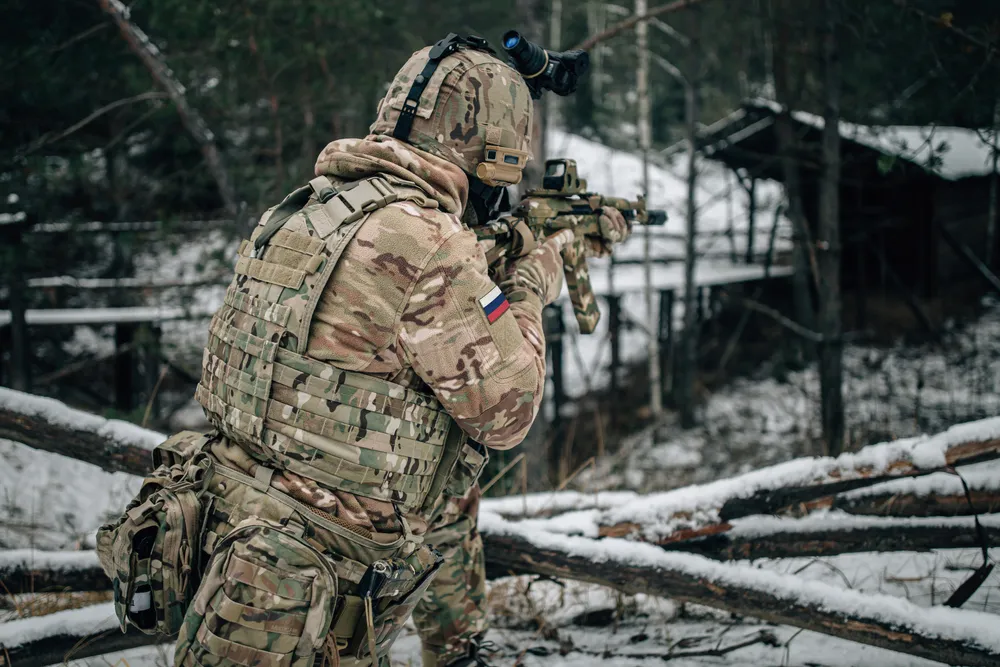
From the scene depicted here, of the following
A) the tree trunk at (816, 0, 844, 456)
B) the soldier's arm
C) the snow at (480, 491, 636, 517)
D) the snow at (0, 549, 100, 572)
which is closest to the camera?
the soldier's arm

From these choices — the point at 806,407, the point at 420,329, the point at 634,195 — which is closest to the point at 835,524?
the point at 420,329

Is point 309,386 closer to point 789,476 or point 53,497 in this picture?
point 789,476

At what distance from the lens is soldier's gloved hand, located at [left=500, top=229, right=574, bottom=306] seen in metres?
2.22

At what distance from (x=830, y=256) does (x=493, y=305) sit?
6.47m

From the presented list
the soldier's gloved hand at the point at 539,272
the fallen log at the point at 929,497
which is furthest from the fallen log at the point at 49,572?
the fallen log at the point at 929,497

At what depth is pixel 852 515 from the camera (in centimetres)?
315

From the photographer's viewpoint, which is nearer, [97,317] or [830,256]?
[830,256]

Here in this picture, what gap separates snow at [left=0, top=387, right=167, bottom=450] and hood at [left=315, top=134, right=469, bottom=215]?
158 cm

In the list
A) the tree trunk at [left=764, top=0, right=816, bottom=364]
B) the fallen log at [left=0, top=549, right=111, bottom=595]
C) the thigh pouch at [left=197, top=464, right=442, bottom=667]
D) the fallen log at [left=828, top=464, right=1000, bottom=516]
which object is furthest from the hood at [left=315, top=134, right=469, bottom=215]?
the tree trunk at [left=764, top=0, right=816, bottom=364]

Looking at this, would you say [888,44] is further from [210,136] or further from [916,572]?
A: [210,136]

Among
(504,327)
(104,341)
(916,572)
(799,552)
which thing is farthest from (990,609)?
(104,341)

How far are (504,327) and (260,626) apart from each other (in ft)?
3.20

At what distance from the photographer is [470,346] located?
1777mm

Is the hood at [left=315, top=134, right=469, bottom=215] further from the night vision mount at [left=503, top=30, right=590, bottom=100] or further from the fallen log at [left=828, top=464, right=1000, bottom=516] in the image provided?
the fallen log at [left=828, top=464, right=1000, bottom=516]
